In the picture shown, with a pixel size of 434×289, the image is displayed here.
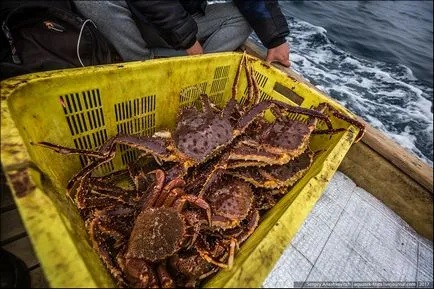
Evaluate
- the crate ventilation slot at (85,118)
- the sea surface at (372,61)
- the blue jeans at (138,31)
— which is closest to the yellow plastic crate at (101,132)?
the crate ventilation slot at (85,118)

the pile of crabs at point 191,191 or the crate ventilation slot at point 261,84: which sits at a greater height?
the crate ventilation slot at point 261,84

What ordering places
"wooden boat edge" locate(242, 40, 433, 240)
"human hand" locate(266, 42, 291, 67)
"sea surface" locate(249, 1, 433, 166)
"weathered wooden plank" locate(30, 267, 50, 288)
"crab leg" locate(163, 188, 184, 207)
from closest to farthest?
"weathered wooden plank" locate(30, 267, 50, 288) < "crab leg" locate(163, 188, 184, 207) < "wooden boat edge" locate(242, 40, 433, 240) < "human hand" locate(266, 42, 291, 67) < "sea surface" locate(249, 1, 433, 166)

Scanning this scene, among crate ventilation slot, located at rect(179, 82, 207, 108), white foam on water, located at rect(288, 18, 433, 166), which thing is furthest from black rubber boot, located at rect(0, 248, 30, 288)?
white foam on water, located at rect(288, 18, 433, 166)

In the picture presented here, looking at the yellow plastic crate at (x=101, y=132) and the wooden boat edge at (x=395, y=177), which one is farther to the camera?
the wooden boat edge at (x=395, y=177)

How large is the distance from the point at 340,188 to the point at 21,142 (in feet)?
6.67

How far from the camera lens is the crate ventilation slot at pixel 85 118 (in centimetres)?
148

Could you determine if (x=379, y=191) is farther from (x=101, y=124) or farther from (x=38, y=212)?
(x=38, y=212)

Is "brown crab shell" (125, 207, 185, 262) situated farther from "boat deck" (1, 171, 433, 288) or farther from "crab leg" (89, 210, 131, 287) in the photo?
"boat deck" (1, 171, 433, 288)

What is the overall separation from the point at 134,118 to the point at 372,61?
6.29m

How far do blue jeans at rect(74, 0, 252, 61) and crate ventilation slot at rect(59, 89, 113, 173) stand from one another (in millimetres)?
1124

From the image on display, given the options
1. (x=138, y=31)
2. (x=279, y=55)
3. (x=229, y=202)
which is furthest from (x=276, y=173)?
(x=138, y=31)

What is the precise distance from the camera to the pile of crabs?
4.31 feet

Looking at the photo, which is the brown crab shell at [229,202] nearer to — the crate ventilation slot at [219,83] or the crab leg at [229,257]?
the crab leg at [229,257]

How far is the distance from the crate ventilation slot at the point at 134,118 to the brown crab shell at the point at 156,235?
0.62 meters
